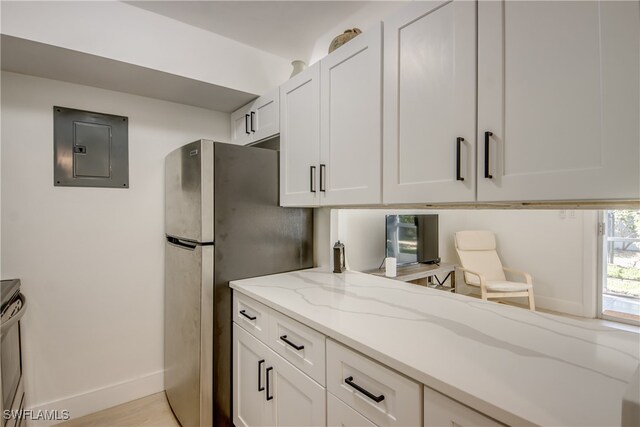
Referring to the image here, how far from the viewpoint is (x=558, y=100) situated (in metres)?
0.79

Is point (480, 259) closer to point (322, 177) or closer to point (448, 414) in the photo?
point (322, 177)

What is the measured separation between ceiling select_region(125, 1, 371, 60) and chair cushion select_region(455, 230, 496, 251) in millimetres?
2800

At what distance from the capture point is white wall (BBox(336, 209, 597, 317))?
2.91m

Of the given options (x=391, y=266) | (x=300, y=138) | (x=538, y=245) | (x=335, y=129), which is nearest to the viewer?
(x=335, y=129)

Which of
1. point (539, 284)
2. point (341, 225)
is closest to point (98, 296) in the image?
point (341, 225)

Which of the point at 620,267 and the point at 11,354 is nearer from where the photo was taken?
the point at 11,354

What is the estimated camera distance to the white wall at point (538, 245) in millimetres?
2912

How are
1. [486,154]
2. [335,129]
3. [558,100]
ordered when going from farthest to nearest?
[335,129]
[486,154]
[558,100]

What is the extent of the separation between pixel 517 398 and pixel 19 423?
215 centimetres

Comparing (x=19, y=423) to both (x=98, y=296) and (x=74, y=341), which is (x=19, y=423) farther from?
(x=98, y=296)

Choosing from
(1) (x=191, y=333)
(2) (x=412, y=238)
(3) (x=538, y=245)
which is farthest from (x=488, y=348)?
(3) (x=538, y=245)

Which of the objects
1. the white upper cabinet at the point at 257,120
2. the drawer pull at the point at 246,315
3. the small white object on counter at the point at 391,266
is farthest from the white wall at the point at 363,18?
the small white object on counter at the point at 391,266

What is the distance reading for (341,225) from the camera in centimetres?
210

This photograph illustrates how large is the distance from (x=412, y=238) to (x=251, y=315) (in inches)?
87.1
